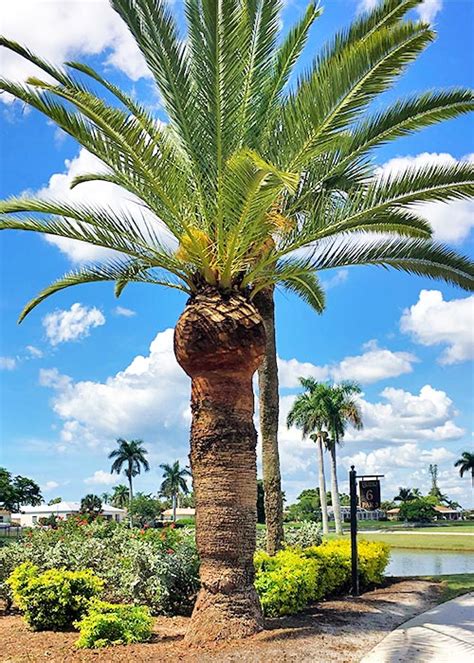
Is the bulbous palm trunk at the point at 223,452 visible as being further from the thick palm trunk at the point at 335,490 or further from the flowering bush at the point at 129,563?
the thick palm trunk at the point at 335,490

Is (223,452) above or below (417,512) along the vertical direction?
above

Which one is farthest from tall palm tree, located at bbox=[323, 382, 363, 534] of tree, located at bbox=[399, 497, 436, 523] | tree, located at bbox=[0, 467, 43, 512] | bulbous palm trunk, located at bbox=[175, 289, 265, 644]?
bulbous palm trunk, located at bbox=[175, 289, 265, 644]

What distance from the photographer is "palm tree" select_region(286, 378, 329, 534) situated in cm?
4516

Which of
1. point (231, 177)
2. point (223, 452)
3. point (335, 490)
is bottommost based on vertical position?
point (223, 452)

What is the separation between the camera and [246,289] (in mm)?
9719

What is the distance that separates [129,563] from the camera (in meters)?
11.2

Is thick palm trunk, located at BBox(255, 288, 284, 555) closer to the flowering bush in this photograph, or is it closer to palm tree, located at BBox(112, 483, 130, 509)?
the flowering bush

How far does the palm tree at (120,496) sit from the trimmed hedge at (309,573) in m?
88.9

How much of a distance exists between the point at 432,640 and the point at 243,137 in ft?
23.3

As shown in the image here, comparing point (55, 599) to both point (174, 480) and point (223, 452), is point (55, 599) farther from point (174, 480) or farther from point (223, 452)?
point (174, 480)

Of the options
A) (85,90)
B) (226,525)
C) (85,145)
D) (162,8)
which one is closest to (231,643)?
(226,525)

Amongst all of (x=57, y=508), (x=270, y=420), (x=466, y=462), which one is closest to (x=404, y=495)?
(x=466, y=462)

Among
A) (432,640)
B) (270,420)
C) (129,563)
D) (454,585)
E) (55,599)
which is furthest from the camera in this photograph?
(270,420)

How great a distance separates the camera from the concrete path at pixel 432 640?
26.0ft
